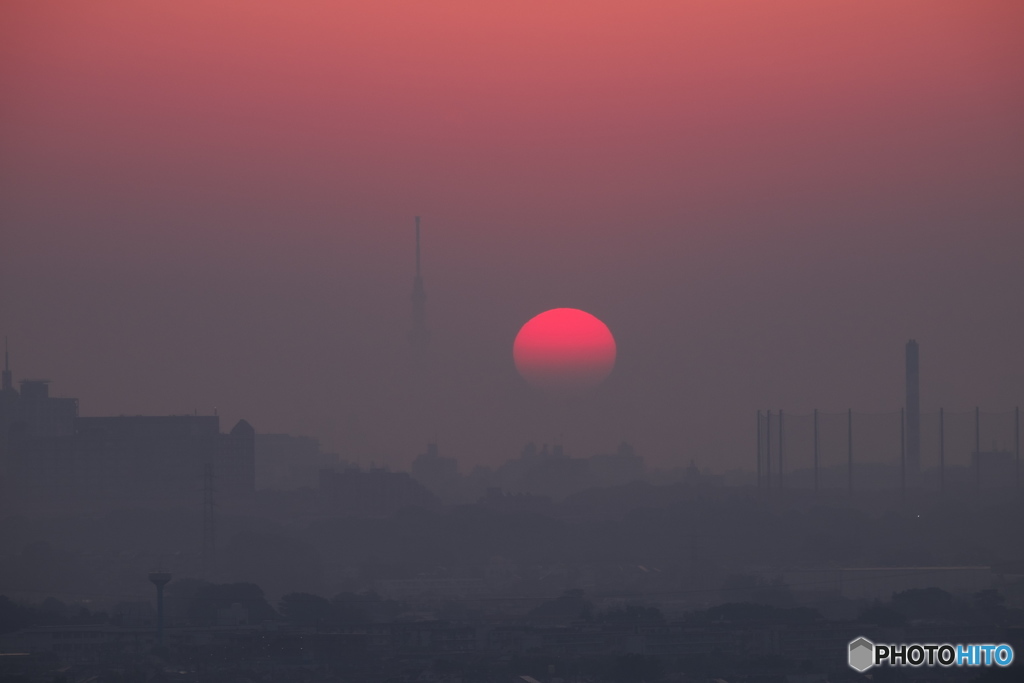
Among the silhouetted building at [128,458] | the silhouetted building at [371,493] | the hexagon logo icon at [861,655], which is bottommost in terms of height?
the hexagon logo icon at [861,655]

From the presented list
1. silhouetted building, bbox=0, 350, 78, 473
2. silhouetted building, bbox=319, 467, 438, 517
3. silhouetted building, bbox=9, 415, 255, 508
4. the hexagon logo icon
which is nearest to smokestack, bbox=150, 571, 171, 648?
the hexagon logo icon

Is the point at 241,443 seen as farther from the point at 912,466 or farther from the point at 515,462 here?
the point at 912,466

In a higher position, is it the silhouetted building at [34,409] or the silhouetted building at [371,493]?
the silhouetted building at [34,409]

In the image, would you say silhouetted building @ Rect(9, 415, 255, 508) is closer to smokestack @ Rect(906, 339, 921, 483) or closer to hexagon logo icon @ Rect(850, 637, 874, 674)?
smokestack @ Rect(906, 339, 921, 483)

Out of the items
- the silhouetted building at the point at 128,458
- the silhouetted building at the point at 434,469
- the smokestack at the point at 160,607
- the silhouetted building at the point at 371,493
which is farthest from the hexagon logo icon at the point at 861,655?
the silhouetted building at the point at 434,469

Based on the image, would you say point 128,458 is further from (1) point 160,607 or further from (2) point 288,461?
(1) point 160,607

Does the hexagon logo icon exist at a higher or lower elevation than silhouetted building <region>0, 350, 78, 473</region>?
lower

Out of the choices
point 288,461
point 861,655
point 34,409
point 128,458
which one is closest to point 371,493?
point 128,458

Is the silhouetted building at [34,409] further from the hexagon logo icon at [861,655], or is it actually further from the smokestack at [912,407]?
the hexagon logo icon at [861,655]
